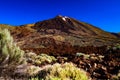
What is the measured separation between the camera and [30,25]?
64500mm

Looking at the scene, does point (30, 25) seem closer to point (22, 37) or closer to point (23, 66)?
point (22, 37)

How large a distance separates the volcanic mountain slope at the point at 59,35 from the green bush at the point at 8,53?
2766 centimetres

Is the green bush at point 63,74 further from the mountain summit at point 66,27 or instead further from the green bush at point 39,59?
the mountain summit at point 66,27

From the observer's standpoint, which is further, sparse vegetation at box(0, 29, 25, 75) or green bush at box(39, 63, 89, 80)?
sparse vegetation at box(0, 29, 25, 75)

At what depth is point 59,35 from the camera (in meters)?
51.2

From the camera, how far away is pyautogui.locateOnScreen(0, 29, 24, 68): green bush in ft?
33.9

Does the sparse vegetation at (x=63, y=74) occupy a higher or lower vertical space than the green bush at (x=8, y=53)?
lower

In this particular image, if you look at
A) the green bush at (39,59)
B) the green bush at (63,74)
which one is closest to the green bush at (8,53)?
the green bush at (63,74)

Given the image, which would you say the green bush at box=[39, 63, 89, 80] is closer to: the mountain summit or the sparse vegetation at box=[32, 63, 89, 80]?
the sparse vegetation at box=[32, 63, 89, 80]

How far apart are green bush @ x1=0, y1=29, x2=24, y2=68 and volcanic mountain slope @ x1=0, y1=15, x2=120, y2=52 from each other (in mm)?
27664

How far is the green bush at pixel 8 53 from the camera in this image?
33.9 feet

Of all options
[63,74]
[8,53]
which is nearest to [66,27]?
[8,53]

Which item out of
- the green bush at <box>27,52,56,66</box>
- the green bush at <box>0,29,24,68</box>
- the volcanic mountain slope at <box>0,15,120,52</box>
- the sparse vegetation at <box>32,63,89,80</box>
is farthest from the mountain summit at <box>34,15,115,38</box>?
the sparse vegetation at <box>32,63,89,80</box>

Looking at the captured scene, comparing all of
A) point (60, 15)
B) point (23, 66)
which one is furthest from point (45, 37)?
point (23, 66)
